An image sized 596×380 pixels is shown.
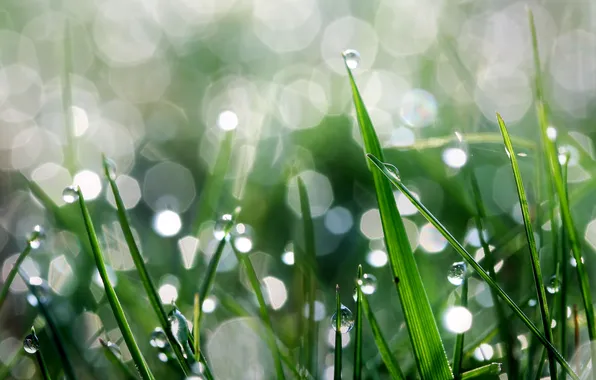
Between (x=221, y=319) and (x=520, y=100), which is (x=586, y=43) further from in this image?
(x=221, y=319)

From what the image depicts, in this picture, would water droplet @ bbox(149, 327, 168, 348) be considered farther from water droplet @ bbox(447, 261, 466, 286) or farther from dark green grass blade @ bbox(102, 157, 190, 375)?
water droplet @ bbox(447, 261, 466, 286)

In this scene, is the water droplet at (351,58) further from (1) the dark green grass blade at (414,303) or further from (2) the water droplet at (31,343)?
(2) the water droplet at (31,343)

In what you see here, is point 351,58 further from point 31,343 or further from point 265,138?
point 265,138

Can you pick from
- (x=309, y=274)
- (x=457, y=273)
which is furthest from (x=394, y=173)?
(x=309, y=274)

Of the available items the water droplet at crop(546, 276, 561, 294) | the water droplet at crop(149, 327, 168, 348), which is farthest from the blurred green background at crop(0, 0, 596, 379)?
the water droplet at crop(149, 327, 168, 348)

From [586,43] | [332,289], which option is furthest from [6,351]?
[586,43]

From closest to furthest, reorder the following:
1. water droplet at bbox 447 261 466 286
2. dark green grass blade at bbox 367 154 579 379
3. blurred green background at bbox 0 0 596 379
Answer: dark green grass blade at bbox 367 154 579 379, water droplet at bbox 447 261 466 286, blurred green background at bbox 0 0 596 379
